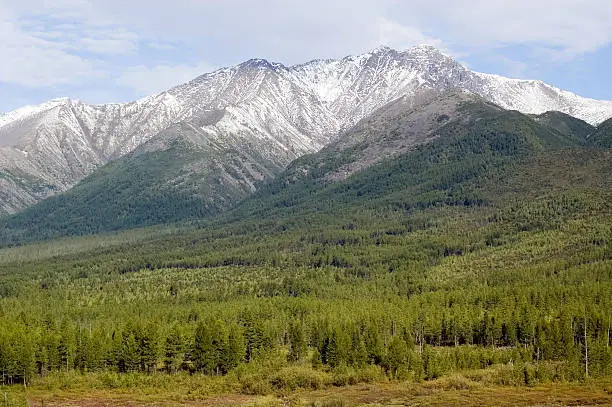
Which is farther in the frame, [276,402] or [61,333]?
[61,333]

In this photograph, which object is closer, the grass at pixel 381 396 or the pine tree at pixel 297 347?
the grass at pixel 381 396

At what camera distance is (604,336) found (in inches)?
5891

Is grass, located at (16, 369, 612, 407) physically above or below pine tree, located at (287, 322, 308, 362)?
below

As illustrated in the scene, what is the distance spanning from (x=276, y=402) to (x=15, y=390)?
50.6 m

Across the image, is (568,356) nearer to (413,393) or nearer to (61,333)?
(413,393)

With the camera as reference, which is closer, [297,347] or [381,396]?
[381,396]

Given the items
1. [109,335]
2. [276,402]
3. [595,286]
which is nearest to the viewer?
[276,402]

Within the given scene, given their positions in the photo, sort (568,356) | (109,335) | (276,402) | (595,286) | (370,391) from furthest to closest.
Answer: (595,286), (109,335), (568,356), (370,391), (276,402)

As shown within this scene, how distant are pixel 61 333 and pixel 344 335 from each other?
61.9m

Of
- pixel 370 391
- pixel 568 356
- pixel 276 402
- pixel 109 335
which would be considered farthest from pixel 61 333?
pixel 568 356

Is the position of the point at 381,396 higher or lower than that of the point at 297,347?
lower

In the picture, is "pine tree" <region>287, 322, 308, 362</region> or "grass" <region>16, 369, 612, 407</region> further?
"pine tree" <region>287, 322, 308, 362</region>

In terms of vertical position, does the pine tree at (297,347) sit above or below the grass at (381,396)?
above

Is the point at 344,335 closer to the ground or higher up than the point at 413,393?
higher up
